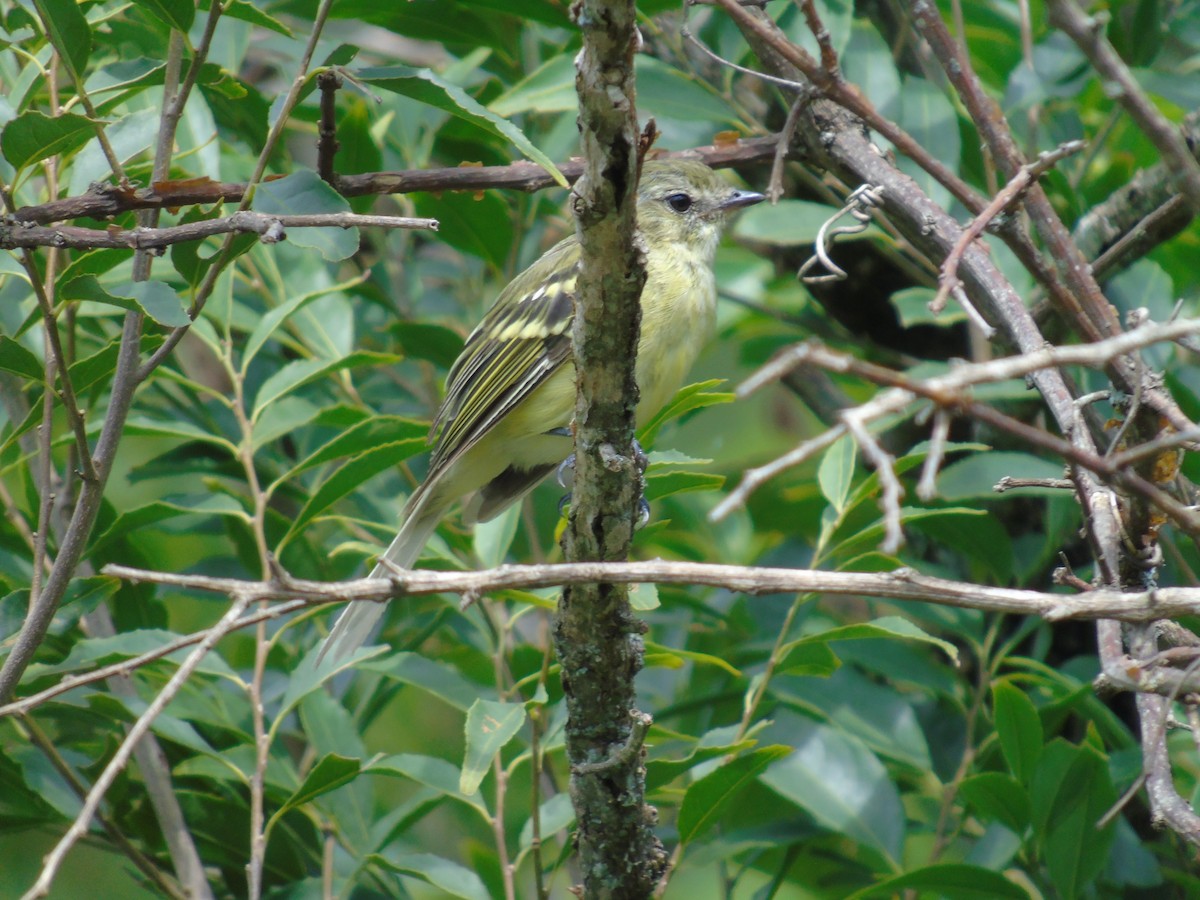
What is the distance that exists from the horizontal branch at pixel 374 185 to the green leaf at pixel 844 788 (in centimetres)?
170

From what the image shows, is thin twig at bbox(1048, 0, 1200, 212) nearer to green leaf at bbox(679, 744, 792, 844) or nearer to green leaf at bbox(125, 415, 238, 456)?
green leaf at bbox(679, 744, 792, 844)

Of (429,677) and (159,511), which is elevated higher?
(159,511)

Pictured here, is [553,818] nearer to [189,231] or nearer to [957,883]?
[957,883]

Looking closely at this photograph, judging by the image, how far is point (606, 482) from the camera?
7.85 feet

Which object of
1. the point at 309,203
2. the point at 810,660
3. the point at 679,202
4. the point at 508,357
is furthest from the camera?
the point at 679,202

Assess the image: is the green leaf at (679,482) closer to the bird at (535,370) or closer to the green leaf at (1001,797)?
the bird at (535,370)

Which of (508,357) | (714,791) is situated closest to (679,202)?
(508,357)

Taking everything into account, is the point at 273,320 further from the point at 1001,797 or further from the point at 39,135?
the point at 1001,797

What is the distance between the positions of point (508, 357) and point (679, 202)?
0.96 meters

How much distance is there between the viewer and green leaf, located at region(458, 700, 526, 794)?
8.73ft

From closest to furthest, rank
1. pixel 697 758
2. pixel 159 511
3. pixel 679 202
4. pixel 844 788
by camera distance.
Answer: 1. pixel 697 758
2. pixel 159 511
3. pixel 844 788
4. pixel 679 202

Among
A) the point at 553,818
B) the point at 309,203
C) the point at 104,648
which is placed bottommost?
the point at 553,818

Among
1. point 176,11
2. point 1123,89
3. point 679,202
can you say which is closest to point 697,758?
point 1123,89

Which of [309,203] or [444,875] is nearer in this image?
[309,203]
